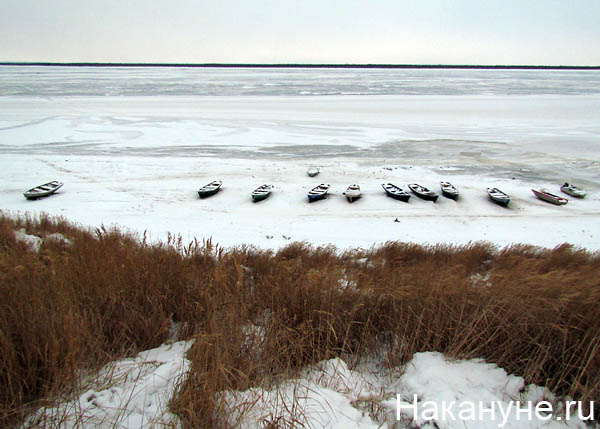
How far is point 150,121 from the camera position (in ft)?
93.0

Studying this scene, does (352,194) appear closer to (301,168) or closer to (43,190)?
(301,168)

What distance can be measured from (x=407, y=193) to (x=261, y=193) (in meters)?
5.77

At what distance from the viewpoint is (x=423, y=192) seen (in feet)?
43.2

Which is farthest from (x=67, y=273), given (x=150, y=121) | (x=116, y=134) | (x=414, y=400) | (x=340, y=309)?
(x=150, y=121)

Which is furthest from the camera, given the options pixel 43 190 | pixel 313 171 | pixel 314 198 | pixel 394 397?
pixel 313 171

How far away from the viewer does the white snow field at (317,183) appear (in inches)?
89.0

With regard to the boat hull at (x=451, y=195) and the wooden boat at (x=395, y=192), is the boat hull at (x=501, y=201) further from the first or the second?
the wooden boat at (x=395, y=192)

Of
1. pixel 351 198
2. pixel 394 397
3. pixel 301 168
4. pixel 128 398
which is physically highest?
pixel 128 398

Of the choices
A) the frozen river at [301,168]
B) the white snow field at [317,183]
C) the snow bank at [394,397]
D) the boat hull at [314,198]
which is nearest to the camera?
the snow bank at [394,397]

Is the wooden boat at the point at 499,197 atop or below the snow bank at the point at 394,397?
below

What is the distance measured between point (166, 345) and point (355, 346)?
1590mm

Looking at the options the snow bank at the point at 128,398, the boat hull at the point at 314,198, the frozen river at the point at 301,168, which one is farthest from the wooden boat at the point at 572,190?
the snow bank at the point at 128,398

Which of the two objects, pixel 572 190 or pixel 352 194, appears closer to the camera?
pixel 352 194

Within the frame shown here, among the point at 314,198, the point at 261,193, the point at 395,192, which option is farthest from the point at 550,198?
the point at 261,193
